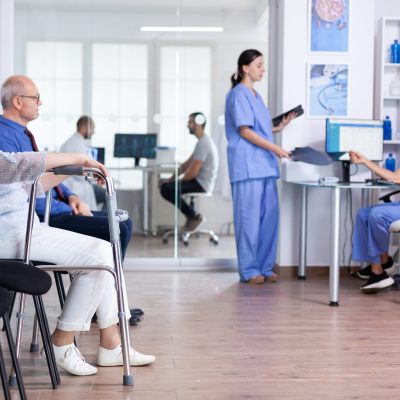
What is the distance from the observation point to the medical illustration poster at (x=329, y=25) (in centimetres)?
569

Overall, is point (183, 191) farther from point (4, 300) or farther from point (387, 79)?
point (4, 300)

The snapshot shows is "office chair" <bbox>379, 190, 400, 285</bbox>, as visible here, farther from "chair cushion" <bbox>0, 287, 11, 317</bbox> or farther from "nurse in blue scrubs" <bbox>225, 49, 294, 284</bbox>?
"chair cushion" <bbox>0, 287, 11, 317</bbox>

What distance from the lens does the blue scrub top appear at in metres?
5.45

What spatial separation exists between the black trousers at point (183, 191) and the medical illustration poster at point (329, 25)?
1.25m

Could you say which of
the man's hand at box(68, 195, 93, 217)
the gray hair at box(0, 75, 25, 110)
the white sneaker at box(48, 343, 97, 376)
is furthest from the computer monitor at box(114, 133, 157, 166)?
the white sneaker at box(48, 343, 97, 376)

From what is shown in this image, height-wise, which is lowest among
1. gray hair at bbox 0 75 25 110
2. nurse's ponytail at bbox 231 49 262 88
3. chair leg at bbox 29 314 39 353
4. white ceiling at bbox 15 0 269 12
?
chair leg at bbox 29 314 39 353

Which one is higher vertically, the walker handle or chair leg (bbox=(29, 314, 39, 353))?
A: the walker handle

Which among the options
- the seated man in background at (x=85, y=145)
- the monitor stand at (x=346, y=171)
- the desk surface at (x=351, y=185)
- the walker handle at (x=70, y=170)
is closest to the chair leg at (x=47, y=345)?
the walker handle at (x=70, y=170)

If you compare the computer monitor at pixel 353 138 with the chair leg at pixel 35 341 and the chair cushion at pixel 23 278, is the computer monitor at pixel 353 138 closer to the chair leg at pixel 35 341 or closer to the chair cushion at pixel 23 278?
the chair leg at pixel 35 341

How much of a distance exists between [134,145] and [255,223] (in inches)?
43.4

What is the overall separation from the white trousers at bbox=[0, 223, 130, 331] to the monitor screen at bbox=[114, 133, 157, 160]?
119 inches

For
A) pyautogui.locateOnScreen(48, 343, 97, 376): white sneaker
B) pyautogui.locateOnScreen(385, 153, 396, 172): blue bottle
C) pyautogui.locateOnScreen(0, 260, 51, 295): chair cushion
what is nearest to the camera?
pyautogui.locateOnScreen(0, 260, 51, 295): chair cushion

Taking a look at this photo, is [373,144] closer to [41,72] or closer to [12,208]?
[41,72]

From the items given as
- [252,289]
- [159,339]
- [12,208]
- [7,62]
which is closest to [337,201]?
[252,289]
